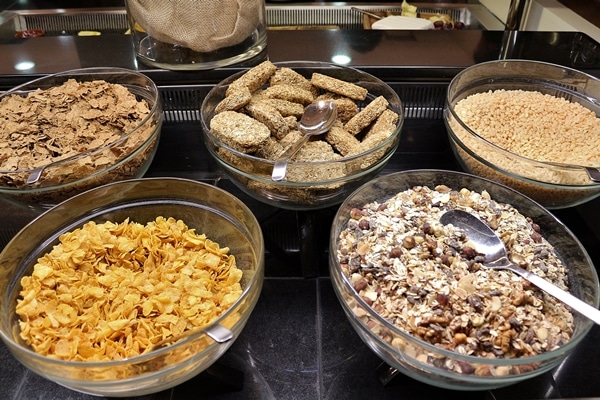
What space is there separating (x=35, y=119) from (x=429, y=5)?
153cm

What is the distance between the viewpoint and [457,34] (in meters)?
1.35

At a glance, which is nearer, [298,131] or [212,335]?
[212,335]

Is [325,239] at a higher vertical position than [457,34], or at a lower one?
lower

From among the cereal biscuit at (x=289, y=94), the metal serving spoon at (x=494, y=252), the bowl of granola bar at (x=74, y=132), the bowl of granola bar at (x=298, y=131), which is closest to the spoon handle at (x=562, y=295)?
the metal serving spoon at (x=494, y=252)

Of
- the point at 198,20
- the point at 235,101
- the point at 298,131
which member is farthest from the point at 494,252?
the point at 198,20

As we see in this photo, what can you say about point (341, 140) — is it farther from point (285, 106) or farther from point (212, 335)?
point (212, 335)

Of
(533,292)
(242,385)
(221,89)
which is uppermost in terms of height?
(221,89)

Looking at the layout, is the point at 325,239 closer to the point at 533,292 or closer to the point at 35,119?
the point at 533,292

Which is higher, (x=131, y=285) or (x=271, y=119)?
(x=271, y=119)

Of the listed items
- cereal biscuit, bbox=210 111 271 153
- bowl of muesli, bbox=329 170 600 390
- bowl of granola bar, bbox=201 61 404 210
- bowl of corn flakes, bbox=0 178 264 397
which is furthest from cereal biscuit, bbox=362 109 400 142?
bowl of corn flakes, bbox=0 178 264 397

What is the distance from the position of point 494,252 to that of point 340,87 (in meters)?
0.50

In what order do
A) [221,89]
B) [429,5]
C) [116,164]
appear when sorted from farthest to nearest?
[429,5] → [221,89] → [116,164]

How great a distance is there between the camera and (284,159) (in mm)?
910

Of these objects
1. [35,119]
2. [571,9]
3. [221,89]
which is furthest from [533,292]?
[571,9]
